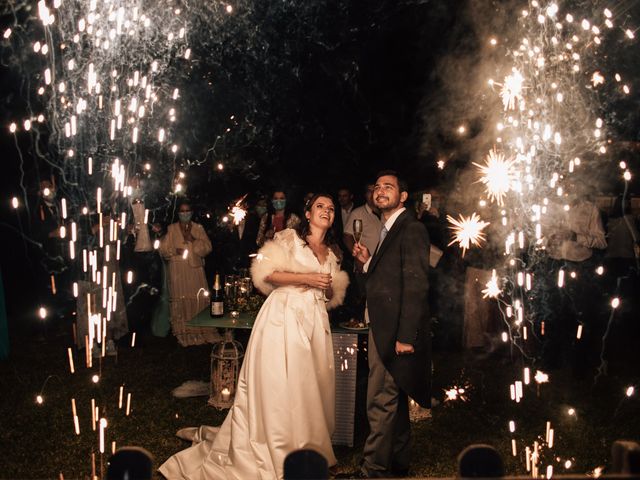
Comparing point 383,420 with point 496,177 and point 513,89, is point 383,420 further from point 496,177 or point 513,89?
point 513,89

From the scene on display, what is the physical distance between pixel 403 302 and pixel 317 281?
28.9 inches

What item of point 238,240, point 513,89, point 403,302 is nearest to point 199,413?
point 403,302

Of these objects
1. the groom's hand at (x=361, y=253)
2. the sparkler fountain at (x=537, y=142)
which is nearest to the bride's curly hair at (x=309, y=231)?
the groom's hand at (x=361, y=253)

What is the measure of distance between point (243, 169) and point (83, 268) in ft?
17.3

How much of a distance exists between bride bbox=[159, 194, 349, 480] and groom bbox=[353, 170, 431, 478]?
0.44 meters

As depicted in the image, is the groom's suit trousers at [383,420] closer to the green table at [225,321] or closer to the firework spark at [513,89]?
the green table at [225,321]

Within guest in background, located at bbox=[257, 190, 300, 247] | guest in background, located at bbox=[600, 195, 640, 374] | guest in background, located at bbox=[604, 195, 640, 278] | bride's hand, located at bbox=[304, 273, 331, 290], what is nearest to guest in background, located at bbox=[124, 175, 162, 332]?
guest in background, located at bbox=[257, 190, 300, 247]

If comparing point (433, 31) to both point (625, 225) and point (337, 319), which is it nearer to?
point (625, 225)

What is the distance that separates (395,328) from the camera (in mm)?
4238

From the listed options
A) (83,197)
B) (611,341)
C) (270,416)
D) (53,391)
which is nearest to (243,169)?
(83,197)

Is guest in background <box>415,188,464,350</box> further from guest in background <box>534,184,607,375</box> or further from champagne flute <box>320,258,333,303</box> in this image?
champagne flute <box>320,258,333,303</box>

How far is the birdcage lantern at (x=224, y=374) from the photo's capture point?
589 centimetres

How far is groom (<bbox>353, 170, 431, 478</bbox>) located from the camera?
414cm

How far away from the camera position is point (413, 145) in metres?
12.5
